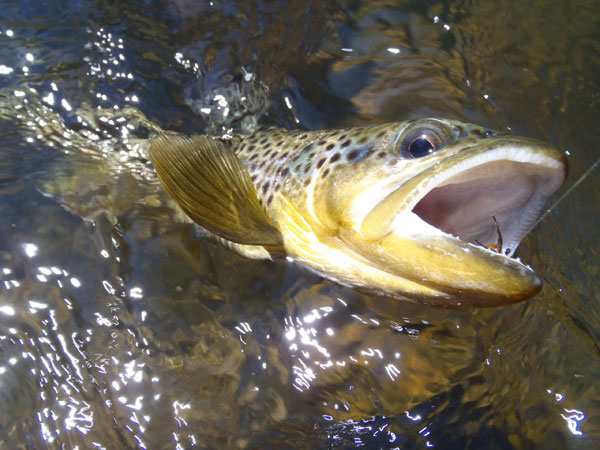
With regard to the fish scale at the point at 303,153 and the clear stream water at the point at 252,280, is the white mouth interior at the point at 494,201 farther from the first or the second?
the clear stream water at the point at 252,280

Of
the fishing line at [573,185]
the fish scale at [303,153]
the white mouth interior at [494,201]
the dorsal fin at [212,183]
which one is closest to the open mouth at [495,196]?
the white mouth interior at [494,201]

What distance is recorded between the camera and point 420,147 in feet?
7.41

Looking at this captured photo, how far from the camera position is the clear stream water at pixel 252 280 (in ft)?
9.07

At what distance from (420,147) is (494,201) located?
17.1 inches

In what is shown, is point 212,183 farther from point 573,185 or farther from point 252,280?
point 573,185

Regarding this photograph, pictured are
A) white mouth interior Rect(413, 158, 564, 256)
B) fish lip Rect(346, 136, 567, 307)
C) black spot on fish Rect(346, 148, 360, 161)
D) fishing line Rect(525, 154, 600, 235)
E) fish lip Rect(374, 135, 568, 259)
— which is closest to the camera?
fish lip Rect(346, 136, 567, 307)

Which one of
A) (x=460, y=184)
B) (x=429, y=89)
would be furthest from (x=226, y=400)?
(x=429, y=89)

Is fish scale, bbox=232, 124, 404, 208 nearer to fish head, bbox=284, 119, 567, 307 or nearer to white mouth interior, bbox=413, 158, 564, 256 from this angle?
fish head, bbox=284, 119, 567, 307

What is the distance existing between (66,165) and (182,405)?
1.92 metres

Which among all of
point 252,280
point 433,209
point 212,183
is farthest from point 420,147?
point 252,280

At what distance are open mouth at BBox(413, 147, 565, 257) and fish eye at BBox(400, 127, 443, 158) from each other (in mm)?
153

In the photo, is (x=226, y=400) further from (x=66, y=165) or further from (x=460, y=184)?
(x=66, y=165)

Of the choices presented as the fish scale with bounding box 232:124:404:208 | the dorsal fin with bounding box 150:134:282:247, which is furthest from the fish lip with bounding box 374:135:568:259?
the dorsal fin with bounding box 150:134:282:247

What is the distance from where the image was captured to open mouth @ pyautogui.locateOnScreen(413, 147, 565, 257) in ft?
6.89
